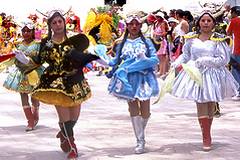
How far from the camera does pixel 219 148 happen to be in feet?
24.9

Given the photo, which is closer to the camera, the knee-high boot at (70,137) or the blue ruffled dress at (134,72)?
the knee-high boot at (70,137)

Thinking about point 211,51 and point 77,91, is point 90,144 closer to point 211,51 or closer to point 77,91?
point 77,91

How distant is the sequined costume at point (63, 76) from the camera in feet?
22.8

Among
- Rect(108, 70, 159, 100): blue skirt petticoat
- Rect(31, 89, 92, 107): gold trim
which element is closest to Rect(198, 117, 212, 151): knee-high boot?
Rect(108, 70, 159, 100): blue skirt petticoat

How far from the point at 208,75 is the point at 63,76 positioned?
1.79m

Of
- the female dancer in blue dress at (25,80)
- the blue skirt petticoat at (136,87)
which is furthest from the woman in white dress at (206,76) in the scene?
the female dancer in blue dress at (25,80)

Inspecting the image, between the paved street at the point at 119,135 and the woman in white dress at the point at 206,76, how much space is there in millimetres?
469

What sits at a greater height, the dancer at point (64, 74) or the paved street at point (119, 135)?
the dancer at point (64, 74)

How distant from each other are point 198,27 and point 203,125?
4.01ft

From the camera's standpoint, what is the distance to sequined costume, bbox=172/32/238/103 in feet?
24.3

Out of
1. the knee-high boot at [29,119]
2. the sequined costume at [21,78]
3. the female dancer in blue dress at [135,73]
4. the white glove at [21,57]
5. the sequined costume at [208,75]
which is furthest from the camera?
the knee-high boot at [29,119]

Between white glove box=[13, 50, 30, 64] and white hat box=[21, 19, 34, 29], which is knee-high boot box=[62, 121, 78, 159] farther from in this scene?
white hat box=[21, 19, 34, 29]

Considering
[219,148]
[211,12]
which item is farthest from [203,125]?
[211,12]

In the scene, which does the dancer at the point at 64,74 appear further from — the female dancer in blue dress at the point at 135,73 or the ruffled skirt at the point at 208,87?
the ruffled skirt at the point at 208,87
